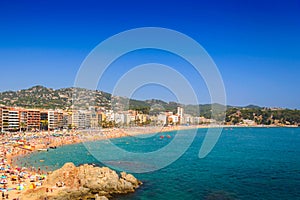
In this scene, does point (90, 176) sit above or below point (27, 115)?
below

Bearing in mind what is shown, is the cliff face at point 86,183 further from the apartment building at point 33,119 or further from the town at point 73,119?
the apartment building at point 33,119

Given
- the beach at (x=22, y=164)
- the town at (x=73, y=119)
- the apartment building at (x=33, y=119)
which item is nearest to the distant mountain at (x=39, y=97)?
the town at (x=73, y=119)

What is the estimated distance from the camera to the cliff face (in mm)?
15211

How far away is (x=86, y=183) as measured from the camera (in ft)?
53.2

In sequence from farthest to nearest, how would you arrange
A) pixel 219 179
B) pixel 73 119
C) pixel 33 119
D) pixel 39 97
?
pixel 39 97
pixel 73 119
pixel 33 119
pixel 219 179

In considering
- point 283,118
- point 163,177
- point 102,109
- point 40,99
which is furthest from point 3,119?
point 283,118

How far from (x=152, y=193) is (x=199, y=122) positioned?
9260 cm

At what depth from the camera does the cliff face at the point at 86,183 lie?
15.2 m

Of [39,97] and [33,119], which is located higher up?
[39,97]

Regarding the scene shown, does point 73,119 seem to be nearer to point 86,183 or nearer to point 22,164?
point 22,164

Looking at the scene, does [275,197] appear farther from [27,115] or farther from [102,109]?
[102,109]

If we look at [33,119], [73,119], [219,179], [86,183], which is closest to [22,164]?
[86,183]

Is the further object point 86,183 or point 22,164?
point 22,164

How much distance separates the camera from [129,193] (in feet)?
52.5
